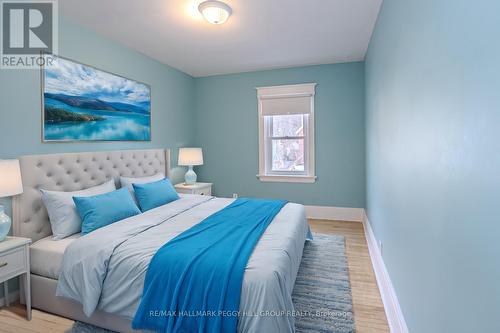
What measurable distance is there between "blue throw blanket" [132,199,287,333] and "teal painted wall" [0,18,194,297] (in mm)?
1575

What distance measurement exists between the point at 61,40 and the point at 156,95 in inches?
59.2

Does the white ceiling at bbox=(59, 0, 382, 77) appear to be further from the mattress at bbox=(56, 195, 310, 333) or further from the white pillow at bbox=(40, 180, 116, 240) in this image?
the mattress at bbox=(56, 195, 310, 333)

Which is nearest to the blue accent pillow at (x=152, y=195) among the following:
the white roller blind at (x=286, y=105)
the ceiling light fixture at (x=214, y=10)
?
the ceiling light fixture at (x=214, y=10)

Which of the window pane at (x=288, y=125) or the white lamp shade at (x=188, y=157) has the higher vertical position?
the window pane at (x=288, y=125)

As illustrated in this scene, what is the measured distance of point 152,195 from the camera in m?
3.16

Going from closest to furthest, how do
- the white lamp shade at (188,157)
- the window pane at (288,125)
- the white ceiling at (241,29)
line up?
the white ceiling at (241,29), the white lamp shade at (188,157), the window pane at (288,125)

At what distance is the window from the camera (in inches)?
185

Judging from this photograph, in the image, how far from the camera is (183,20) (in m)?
2.87

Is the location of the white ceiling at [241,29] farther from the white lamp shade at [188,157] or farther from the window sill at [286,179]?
the window sill at [286,179]

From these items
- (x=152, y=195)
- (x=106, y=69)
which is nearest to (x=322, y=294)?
(x=152, y=195)

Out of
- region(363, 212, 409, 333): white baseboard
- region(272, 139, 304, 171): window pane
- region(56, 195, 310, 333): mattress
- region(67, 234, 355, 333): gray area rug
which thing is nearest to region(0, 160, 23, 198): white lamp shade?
region(56, 195, 310, 333): mattress

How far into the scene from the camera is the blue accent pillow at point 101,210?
237 centimetres

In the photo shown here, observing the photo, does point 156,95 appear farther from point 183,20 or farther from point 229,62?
point 183,20

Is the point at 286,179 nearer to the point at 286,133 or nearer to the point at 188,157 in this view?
the point at 286,133
